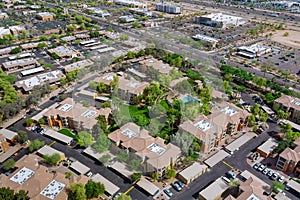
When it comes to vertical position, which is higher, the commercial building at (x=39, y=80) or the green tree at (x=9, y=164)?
the commercial building at (x=39, y=80)

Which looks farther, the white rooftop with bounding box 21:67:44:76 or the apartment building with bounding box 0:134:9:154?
the white rooftop with bounding box 21:67:44:76

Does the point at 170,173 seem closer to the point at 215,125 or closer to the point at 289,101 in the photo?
the point at 215,125

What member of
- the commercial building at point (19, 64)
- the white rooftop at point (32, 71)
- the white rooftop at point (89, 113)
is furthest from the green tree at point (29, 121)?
the commercial building at point (19, 64)

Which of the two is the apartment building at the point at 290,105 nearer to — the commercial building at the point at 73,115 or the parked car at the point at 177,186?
the parked car at the point at 177,186

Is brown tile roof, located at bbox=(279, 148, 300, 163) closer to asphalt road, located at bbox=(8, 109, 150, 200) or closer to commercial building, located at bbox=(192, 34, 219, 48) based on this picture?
asphalt road, located at bbox=(8, 109, 150, 200)

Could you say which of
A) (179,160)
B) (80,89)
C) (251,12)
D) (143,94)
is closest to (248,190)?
(179,160)

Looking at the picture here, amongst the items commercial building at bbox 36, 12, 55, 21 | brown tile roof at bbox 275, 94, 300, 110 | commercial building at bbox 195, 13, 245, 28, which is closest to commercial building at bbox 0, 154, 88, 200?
brown tile roof at bbox 275, 94, 300, 110
